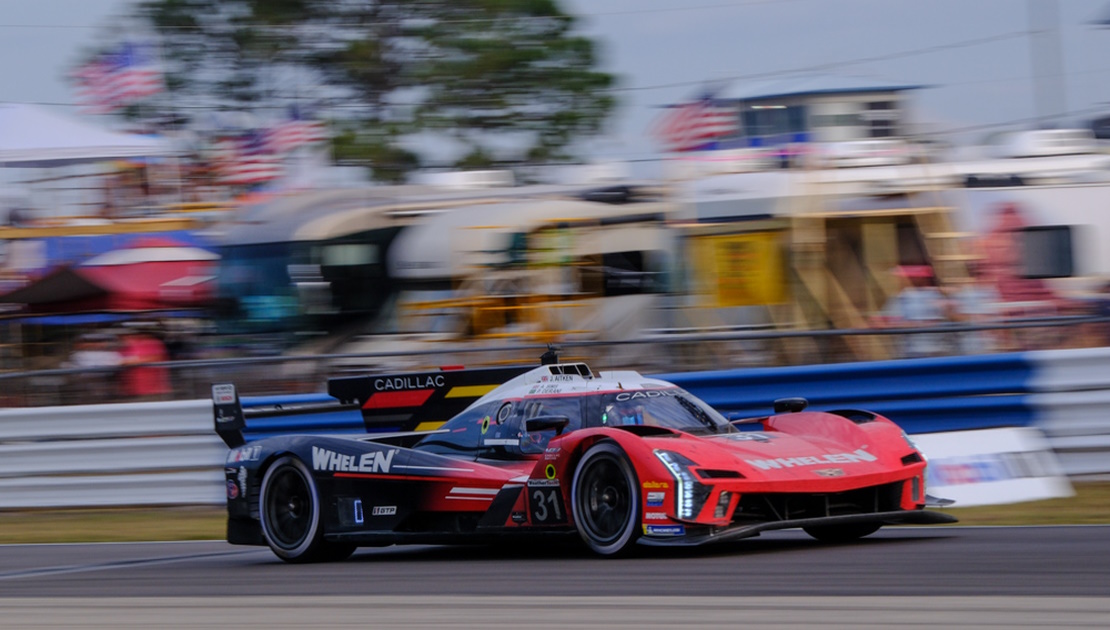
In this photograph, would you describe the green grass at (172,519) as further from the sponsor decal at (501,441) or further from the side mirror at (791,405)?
the sponsor decal at (501,441)

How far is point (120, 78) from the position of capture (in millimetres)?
24266

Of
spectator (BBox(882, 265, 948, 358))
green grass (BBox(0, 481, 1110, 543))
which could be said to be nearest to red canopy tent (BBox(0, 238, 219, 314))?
green grass (BBox(0, 481, 1110, 543))

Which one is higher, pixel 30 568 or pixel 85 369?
pixel 85 369

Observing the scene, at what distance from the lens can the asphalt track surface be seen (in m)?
4.99

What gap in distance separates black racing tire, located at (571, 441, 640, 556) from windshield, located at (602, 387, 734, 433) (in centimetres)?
51

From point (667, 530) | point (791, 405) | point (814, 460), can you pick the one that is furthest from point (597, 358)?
point (667, 530)

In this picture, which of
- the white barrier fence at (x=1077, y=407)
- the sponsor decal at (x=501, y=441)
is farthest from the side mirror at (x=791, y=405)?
the white barrier fence at (x=1077, y=407)

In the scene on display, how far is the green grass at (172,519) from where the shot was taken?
29.0 ft

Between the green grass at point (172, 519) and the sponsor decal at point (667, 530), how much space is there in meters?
2.82

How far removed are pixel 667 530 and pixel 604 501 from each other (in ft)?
1.62
